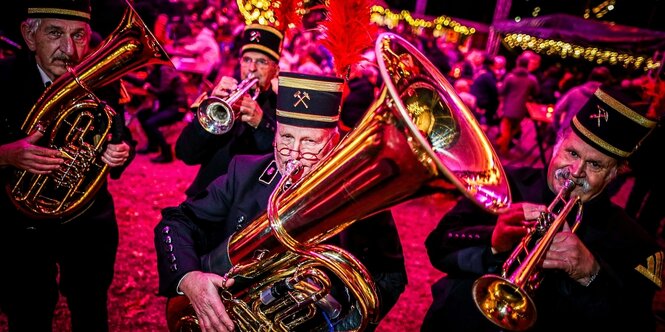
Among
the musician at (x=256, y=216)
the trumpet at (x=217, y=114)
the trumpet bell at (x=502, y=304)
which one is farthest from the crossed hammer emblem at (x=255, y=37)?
the trumpet bell at (x=502, y=304)

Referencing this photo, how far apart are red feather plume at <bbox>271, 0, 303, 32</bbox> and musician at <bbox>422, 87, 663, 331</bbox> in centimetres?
226

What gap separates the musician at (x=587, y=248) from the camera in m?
2.08

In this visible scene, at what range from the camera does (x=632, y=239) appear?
2.29 m

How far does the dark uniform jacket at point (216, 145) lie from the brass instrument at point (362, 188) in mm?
1571

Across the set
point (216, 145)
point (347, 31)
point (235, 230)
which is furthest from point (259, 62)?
point (235, 230)

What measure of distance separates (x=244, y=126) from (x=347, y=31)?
4.45ft

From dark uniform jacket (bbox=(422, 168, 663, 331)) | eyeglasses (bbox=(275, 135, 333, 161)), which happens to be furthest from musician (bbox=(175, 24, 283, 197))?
dark uniform jacket (bbox=(422, 168, 663, 331))

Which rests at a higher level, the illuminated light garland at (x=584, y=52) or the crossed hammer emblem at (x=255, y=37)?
the crossed hammer emblem at (x=255, y=37)

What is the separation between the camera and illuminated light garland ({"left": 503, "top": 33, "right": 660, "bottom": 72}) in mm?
16234

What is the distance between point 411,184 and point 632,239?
1.77m

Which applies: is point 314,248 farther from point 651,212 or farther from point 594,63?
point 594,63

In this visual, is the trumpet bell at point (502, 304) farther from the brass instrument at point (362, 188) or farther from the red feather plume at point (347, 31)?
the red feather plume at point (347, 31)

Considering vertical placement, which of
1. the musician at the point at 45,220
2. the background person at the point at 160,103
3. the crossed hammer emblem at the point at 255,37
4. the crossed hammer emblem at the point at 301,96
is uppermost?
the crossed hammer emblem at the point at 255,37

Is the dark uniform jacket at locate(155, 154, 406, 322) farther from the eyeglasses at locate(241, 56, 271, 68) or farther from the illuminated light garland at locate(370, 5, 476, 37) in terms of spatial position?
the illuminated light garland at locate(370, 5, 476, 37)
